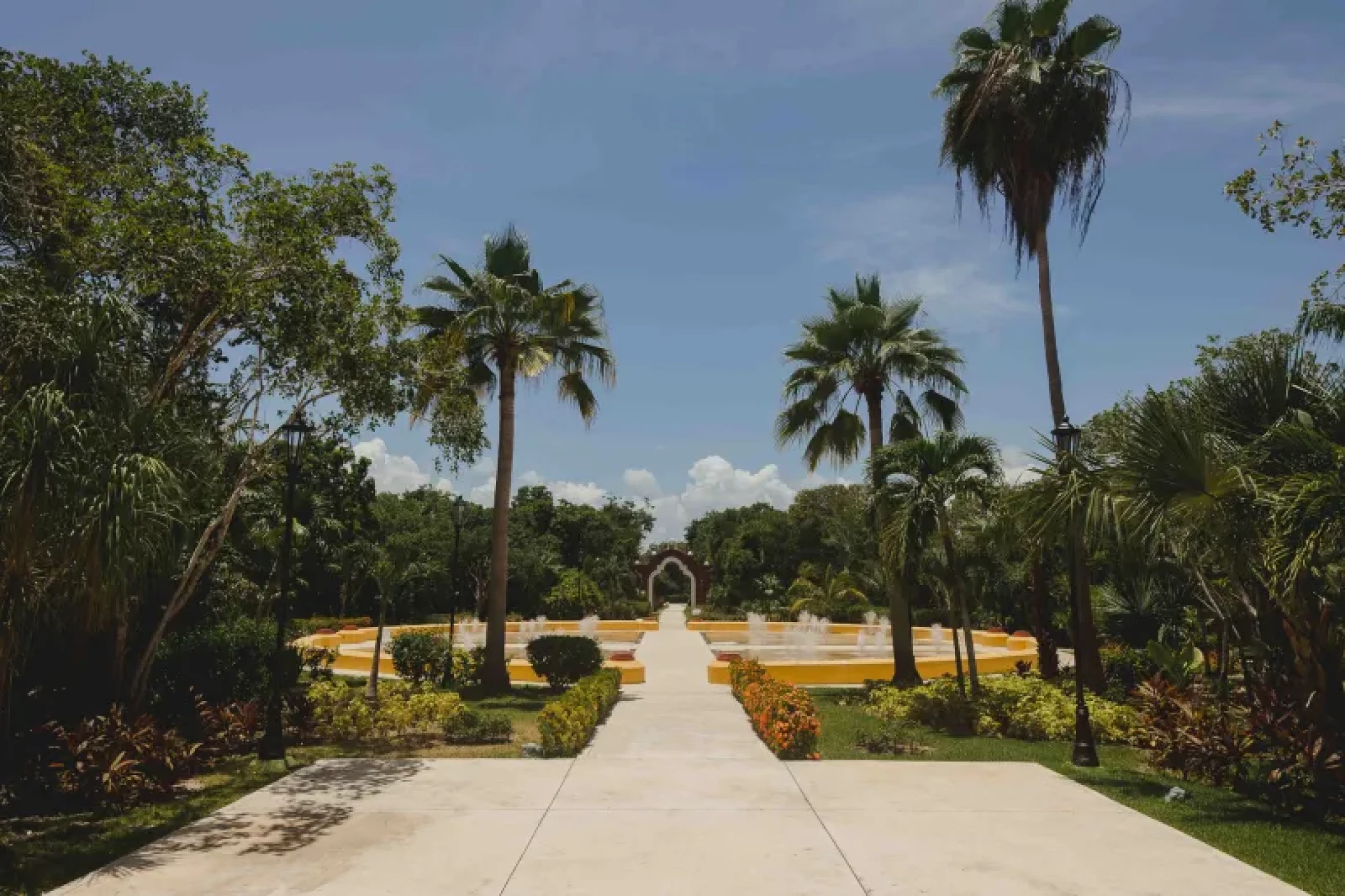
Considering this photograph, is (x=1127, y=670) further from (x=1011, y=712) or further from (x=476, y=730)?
(x=476, y=730)

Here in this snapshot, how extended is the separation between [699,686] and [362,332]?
12.4m

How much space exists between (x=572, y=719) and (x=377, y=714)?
3248 mm

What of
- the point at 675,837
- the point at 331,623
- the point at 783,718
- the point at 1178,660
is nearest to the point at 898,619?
the point at 1178,660

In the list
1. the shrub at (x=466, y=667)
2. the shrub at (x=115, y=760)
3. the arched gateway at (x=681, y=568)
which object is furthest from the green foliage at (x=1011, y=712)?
the arched gateway at (x=681, y=568)

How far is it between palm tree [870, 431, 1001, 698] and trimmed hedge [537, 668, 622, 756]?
6124 millimetres

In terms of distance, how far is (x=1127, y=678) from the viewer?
57.0 ft

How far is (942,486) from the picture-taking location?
601 inches

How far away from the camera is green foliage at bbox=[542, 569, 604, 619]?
44653 mm

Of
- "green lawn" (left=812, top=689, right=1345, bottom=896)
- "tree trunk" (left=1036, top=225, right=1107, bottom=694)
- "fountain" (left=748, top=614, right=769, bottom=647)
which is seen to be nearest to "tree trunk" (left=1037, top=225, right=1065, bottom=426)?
"tree trunk" (left=1036, top=225, right=1107, bottom=694)

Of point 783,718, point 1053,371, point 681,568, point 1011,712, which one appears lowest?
→ point 1011,712

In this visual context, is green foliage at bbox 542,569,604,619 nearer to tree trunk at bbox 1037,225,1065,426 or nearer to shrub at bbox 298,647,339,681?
shrub at bbox 298,647,339,681

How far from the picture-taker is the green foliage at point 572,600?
1758 inches

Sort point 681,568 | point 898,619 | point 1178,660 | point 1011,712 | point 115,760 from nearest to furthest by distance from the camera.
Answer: point 115,760, point 1178,660, point 1011,712, point 898,619, point 681,568

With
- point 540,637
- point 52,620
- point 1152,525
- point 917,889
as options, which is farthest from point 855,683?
point 52,620
